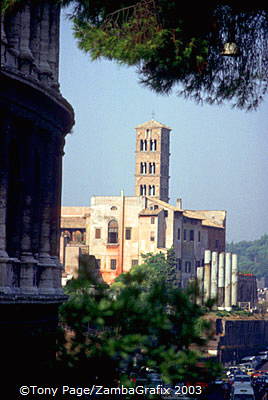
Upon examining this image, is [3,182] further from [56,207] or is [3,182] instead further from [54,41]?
[54,41]

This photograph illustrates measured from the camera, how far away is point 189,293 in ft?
35.7

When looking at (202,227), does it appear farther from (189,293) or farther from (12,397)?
(189,293)

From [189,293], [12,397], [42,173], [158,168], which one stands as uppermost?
[158,168]

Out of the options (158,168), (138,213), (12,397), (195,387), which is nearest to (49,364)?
(195,387)

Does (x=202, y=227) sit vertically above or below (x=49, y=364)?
above

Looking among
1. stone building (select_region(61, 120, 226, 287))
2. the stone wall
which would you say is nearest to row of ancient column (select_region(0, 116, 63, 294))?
the stone wall

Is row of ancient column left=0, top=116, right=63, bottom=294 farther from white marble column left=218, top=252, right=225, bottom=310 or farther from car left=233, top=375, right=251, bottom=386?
white marble column left=218, top=252, right=225, bottom=310

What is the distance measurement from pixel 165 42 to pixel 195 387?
3737mm

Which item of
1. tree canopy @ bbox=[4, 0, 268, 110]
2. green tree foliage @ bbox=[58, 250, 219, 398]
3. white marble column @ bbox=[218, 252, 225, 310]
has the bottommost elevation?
green tree foliage @ bbox=[58, 250, 219, 398]

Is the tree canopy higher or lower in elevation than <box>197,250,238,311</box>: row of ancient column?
higher

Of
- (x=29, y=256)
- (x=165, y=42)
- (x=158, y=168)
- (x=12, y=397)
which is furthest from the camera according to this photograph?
(x=158, y=168)

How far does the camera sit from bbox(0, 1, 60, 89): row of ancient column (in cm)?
2345

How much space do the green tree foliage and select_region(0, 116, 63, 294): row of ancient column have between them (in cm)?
1085

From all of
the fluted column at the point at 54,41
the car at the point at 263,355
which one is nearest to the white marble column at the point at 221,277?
the car at the point at 263,355
